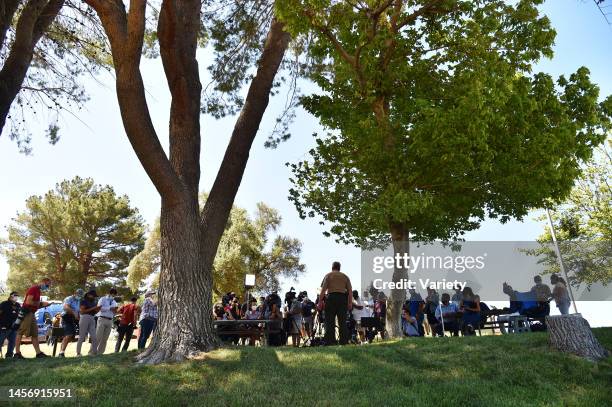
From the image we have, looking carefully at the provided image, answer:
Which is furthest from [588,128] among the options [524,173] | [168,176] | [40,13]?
[40,13]

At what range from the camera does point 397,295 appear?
11164mm

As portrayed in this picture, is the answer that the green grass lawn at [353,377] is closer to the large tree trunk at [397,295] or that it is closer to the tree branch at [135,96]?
the tree branch at [135,96]

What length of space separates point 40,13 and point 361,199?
914 cm

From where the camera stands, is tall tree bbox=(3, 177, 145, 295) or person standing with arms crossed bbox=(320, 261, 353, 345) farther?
tall tree bbox=(3, 177, 145, 295)

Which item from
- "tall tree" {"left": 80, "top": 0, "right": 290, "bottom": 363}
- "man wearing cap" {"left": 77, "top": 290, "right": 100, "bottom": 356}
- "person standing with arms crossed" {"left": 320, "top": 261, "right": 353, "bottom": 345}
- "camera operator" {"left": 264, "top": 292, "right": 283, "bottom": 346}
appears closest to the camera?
"tall tree" {"left": 80, "top": 0, "right": 290, "bottom": 363}

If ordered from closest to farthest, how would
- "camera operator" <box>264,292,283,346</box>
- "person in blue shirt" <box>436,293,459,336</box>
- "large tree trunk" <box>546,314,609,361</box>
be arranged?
"large tree trunk" <box>546,314,609,361</box>
"camera operator" <box>264,292,283,346</box>
"person in blue shirt" <box>436,293,459,336</box>

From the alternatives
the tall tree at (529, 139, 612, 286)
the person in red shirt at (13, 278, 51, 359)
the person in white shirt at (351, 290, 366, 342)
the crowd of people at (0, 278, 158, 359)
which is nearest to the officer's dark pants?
the person in white shirt at (351, 290, 366, 342)

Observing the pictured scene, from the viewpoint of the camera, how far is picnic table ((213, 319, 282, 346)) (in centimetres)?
966

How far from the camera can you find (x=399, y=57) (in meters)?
10.6

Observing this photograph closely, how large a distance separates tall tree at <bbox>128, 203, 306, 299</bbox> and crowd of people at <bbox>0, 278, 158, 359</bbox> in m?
22.1

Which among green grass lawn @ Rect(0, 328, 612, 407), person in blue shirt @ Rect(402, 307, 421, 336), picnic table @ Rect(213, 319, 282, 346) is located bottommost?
green grass lawn @ Rect(0, 328, 612, 407)

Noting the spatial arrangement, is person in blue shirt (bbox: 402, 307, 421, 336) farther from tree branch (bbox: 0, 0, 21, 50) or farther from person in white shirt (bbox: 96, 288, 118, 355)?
tree branch (bbox: 0, 0, 21, 50)

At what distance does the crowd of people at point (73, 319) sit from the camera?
9.45 meters

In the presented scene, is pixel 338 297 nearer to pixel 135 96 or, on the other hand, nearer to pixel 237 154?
pixel 237 154
